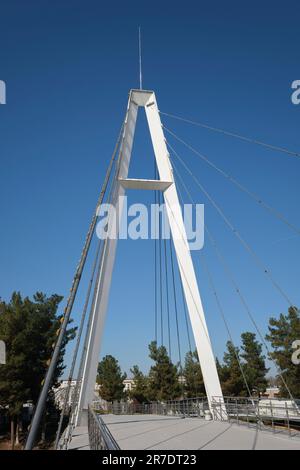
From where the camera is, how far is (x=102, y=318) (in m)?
15.3

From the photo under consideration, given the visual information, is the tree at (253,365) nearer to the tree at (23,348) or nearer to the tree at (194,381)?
the tree at (194,381)

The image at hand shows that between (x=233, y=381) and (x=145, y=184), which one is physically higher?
(x=145, y=184)

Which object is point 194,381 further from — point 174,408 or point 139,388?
point 174,408

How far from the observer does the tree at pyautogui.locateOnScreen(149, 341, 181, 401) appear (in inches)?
1558

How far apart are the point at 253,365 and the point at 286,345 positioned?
12324 millimetres

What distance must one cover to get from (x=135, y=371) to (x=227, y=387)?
651 inches

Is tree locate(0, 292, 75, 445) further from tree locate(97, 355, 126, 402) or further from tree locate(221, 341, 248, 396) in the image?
tree locate(97, 355, 126, 402)

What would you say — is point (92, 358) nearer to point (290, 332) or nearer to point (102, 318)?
point (102, 318)

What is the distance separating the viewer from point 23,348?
28.7 m

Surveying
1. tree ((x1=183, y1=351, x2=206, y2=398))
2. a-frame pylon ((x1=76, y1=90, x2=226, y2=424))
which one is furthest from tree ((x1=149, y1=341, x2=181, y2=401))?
a-frame pylon ((x1=76, y1=90, x2=226, y2=424))

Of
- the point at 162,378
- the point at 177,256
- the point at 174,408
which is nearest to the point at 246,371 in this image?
the point at 162,378

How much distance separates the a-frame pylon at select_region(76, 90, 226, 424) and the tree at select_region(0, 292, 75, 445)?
14.9 meters

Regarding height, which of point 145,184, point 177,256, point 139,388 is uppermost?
point 145,184

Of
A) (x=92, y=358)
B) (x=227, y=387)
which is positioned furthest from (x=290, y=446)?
(x=227, y=387)
